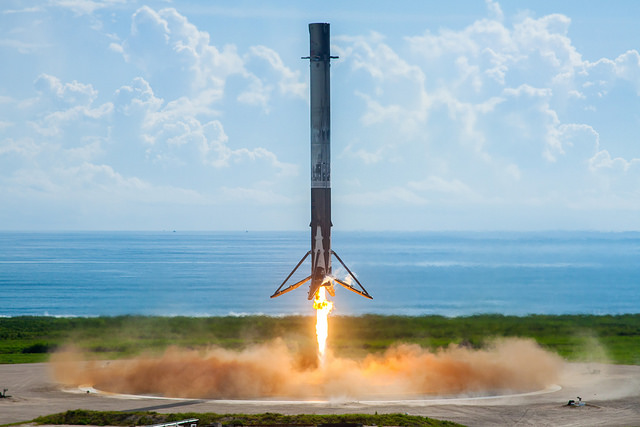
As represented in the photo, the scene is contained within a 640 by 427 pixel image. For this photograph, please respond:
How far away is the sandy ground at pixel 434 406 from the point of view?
139 ft

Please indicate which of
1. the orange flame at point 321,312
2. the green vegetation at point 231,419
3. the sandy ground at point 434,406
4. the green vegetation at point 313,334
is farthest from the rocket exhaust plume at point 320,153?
the green vegetation at point 313,334

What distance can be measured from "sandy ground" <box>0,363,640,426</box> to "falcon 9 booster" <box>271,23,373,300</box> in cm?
653

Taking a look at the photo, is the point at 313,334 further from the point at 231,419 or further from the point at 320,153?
the point at 231,419

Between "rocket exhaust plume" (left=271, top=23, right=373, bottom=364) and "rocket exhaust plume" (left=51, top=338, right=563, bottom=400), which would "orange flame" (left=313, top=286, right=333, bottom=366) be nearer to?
"rocket exhaust plume" (left=271, top=23, right=373, bottom=364)

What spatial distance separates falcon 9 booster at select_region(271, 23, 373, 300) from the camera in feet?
155

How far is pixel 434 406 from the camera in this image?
44500mm

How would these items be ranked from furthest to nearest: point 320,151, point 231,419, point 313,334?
point 313,334
point 320,151
point 231,419

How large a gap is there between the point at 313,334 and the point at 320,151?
28739 millimetres

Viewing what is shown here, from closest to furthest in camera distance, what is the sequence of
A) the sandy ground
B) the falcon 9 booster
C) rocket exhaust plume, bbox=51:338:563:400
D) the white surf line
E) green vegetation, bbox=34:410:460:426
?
green vegetation, bbox=34:410:460:426, the sandy ground, the white surf line, the falcon 9 booster, rocket exhaust plume, bbox=51:338:563:400

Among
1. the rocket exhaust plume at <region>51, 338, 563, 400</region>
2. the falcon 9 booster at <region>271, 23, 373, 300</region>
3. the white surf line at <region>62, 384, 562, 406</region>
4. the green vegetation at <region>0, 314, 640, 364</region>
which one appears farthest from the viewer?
the green vegetation at <region>0, 314, 640, 364</region>

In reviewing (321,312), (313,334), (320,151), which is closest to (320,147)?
(320,151)

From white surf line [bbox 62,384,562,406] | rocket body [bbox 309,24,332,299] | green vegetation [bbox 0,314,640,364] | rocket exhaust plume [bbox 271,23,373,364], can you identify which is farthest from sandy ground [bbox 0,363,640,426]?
green vegetation [bbox 0,314,640,364]

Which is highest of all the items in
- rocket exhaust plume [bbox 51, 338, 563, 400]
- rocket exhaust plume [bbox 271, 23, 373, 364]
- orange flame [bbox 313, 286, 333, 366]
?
rocket exhaust plume [bbox 271, 23, 373, 364]

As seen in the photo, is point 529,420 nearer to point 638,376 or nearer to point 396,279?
point 638,376
